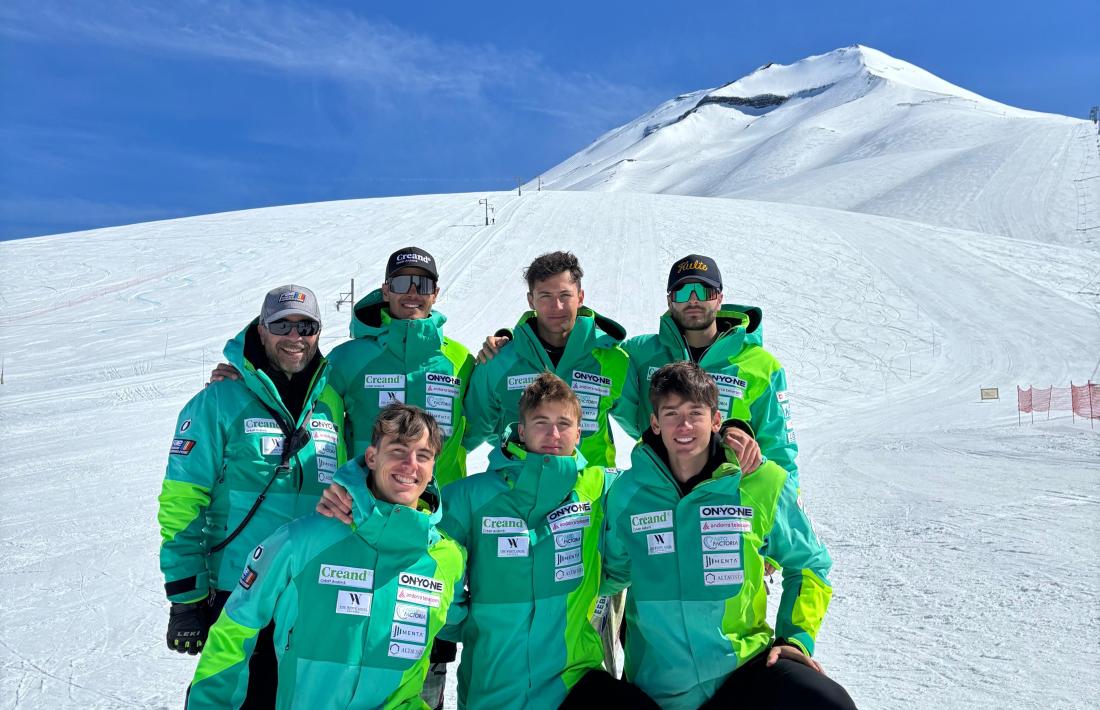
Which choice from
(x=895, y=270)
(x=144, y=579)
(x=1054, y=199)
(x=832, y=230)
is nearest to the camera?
(x=144, y=579)

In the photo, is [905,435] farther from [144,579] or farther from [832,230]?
[832,230]

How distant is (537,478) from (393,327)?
135 centimetres

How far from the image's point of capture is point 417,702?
2471 mm

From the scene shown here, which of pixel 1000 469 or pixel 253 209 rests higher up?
pixel 253 209

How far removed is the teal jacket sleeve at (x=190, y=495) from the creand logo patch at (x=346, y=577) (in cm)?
75

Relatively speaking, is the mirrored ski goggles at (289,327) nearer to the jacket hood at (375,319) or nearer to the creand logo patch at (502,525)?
the jacket hood at (375,319)

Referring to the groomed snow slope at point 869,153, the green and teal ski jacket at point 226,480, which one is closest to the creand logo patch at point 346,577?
the green and teal ski jacket at point 226,480

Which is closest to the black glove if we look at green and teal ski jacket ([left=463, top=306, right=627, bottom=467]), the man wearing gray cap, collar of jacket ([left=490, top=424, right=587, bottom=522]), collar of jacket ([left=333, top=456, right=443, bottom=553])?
the man wearing gray cap

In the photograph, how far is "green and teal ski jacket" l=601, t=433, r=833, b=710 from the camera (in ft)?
8.34

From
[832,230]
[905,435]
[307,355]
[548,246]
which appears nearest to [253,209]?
[548,246]

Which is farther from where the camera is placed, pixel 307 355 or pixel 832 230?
pixel 832 230

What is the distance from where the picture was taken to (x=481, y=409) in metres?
3.72

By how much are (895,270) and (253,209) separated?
94.6 ft

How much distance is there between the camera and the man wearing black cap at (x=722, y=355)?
139 inches
